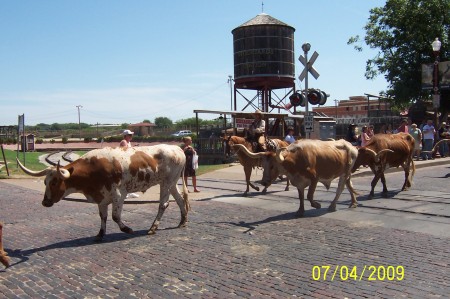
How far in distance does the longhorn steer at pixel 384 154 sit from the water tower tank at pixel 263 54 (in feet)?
74.4

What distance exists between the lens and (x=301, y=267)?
6574mm

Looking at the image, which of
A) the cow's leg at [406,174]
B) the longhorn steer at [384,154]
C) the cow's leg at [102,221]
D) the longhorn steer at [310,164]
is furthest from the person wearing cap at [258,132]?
the cow's leg at [102,221]

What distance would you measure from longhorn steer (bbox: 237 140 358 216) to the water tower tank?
82.0 ft

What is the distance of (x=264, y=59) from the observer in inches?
1410

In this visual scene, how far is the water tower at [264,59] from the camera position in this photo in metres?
35.7

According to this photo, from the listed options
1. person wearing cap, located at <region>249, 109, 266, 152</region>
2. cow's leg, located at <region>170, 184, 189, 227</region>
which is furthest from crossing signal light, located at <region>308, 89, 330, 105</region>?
cow's leg, located at <region>170, 184, 189, 227</region>

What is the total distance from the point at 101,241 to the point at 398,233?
5208 mm

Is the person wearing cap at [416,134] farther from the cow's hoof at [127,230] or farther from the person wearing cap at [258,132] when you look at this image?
the cow's hoof at [127,230]

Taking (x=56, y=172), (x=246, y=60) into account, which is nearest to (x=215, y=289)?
(x=56, y=172)

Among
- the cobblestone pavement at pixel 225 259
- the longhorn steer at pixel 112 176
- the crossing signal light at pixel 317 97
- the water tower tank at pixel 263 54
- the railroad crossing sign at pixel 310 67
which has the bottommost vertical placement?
the cobblestone pavement at pixel 225 259

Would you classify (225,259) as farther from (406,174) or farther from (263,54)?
(263,54)

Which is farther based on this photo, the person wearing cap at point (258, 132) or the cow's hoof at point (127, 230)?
the person wearing cap at point (258, 132)

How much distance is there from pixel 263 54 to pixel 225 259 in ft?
98.9

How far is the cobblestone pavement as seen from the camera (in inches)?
229
